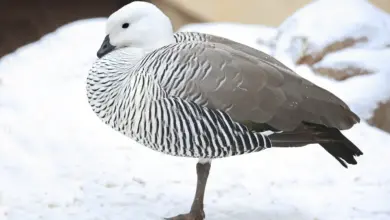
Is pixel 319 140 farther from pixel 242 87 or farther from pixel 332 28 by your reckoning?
pixel 332 28

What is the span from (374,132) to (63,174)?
109 centimetres

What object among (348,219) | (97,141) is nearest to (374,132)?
(348,219)

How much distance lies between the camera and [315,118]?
4.53ft

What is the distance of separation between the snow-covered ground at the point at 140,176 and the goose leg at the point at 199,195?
0.06 m

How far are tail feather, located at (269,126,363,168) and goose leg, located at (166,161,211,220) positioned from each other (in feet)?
0.75

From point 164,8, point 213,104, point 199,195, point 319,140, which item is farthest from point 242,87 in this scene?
point 164,8

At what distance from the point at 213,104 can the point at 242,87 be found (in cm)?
8

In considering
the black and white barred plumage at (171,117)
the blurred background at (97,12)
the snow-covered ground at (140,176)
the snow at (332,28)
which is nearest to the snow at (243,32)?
the snow at (332,28)

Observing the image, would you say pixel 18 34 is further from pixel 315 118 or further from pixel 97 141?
pixel 315 118

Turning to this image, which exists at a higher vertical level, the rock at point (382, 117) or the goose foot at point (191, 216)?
the rock at point (382, 117)

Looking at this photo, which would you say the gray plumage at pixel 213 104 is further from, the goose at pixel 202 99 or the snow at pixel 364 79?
the snow at pixel 364 79

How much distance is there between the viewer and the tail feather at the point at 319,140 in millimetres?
1368

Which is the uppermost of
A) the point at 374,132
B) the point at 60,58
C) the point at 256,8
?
the point at 256,8

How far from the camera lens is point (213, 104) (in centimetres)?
133
